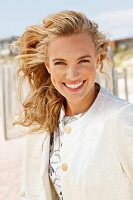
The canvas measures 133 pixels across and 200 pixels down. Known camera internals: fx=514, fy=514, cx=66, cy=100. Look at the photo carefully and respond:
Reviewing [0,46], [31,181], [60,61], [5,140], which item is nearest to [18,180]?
[5,140]

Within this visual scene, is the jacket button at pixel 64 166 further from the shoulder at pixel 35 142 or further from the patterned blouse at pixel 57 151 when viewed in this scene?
the shoulder at pixel 35 142

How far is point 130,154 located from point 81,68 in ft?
1.30

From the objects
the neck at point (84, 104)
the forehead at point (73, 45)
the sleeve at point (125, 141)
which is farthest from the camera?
the neck at point (84, 104)

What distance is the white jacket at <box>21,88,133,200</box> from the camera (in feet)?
6.40

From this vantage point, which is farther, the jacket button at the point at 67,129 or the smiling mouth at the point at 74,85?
the jacket button at the point at 67,129

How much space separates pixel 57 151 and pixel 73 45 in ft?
1.67

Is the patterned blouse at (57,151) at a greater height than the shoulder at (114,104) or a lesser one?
lesser

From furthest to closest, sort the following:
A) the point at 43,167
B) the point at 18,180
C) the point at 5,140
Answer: the point at 5,140 < the point at 18,180 < the point at 43,167

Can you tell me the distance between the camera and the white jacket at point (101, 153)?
195cm

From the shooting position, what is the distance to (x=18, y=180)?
7.30 metres

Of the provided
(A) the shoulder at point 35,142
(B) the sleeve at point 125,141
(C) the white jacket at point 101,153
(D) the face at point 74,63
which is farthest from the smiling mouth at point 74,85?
(A) the shoulder at point 35,142

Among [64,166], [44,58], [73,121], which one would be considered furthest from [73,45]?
[64,166]

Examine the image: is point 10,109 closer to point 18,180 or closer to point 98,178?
point 18,180

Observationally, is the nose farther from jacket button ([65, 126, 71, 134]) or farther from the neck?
jacket button ([65, 126, 71, 134])
